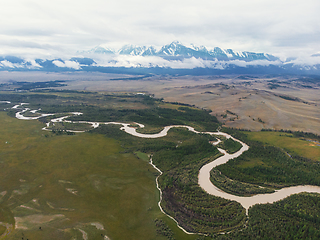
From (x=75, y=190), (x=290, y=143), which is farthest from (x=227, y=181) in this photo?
(x=290, y=143)

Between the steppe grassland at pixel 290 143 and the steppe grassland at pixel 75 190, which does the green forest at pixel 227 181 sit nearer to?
the steppe grassland at pixel 290 143

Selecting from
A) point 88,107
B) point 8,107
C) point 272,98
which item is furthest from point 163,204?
point 272,98

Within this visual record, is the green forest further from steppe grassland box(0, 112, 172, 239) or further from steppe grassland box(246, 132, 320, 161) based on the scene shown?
steppe grassland box(0, 112, 172, 239)

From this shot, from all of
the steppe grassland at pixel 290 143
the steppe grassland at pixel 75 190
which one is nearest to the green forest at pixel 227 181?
the steppe grassland at pixel 290 143

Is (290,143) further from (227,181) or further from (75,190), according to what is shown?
(75,190)

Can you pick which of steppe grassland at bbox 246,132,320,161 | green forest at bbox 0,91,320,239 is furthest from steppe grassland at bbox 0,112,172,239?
steppe grassland at bbox 246,132,320,161

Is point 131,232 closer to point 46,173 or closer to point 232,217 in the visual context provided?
point 232,217
